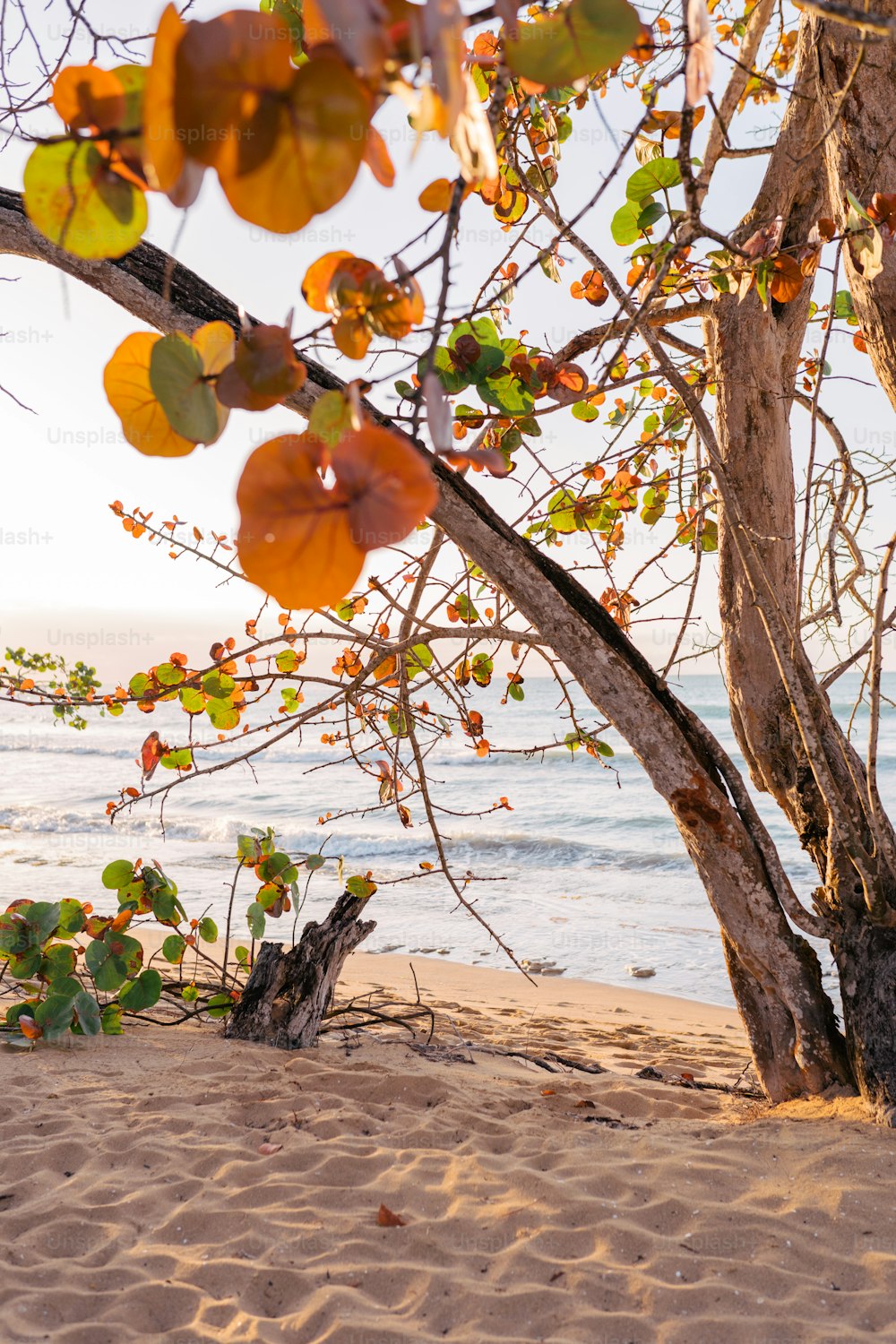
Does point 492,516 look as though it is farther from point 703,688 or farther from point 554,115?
point 703,688

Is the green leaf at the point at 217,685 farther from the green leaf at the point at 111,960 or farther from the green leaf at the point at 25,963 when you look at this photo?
the green leaf at the point at 25,963

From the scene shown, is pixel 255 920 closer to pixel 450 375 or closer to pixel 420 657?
pixel 420 657

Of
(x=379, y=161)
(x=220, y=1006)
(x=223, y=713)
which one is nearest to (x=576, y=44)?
(x=379, y=161)

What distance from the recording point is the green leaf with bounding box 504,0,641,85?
1.44 feet

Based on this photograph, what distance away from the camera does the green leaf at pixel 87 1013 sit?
9.76 ft

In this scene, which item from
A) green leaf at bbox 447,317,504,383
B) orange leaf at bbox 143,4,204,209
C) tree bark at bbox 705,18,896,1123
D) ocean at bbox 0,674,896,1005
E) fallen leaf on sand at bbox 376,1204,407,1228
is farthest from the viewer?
ocean at bbox 0,674,896,1005

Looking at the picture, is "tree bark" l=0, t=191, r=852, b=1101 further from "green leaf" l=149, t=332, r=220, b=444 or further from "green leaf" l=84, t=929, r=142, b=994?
Result: "green leaf" l=84, t=929, r=142, b=994

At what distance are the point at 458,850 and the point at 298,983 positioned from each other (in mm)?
7124

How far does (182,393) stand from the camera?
1.59ft

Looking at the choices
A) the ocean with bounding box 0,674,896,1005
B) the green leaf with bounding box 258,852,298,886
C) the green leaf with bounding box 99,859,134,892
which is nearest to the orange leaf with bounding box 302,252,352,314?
the ocean with bounding box 0,674,896,1005

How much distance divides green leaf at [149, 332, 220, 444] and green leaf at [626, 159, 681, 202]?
4.06ft

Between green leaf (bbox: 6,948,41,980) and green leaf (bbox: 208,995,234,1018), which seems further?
green leaf (bbox: 208,995,234,1018)

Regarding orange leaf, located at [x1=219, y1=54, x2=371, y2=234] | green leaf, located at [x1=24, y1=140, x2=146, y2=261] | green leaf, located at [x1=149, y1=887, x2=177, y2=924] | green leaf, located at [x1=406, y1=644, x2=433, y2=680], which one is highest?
green leaf, located at [x1=406, y1=644, x2=433, y2=680]

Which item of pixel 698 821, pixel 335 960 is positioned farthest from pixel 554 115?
pixel 335 960
